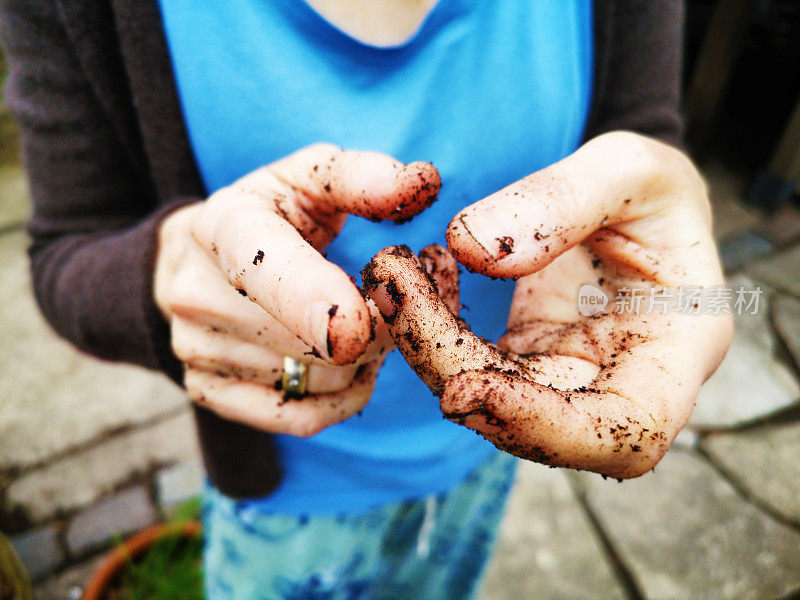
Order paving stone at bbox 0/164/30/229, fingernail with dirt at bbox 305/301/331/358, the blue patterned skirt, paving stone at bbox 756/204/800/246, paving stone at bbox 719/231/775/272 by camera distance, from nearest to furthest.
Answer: fingernail with dirt at bbox 305/301/331/358
the blue patterned skirt
paving stone at bbox 719/231/775/272
paving stone at bbox 756/204/800/246
paving stone at bbox 0/164/30/229

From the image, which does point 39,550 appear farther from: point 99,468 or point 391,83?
point 391,83

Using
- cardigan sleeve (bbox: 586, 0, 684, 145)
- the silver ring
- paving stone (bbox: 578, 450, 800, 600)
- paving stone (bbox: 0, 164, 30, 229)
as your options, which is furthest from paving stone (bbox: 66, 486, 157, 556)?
paving stone (bbox: 0, 164, 30, 229)

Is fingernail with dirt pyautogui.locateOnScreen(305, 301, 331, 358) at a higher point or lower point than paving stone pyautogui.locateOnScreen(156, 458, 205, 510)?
higher

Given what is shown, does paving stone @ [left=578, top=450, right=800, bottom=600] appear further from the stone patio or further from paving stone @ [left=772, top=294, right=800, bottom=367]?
paving stone @ [left=772, top=294, right=800, bottom=367]

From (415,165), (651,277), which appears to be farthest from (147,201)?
(651,277)

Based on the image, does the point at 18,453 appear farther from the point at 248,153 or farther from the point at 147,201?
the point at 248,153

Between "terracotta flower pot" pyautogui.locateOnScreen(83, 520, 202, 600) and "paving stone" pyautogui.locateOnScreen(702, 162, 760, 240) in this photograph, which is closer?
"terracotta flower pot" pyautogui.locateOnScreen(83, 520, 202, 600)
